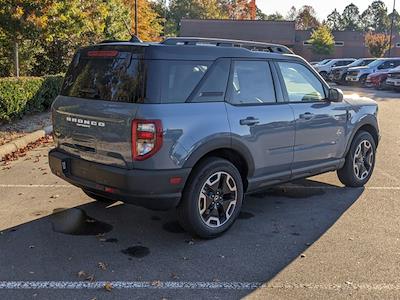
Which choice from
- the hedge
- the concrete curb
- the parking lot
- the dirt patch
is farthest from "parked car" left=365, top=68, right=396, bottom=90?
the parking lot

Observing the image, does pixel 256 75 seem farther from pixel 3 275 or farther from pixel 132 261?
pixel 3 275

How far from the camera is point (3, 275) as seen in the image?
395cm

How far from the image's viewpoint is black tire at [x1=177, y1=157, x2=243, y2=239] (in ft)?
15.0

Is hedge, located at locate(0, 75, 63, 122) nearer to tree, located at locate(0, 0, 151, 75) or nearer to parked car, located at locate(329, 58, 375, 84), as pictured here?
tree, located at locate(0, 0, 151, 75)

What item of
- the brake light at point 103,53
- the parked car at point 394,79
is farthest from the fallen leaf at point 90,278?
the parked car at point 394,79

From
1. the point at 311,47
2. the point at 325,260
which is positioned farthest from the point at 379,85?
the point at 311,47

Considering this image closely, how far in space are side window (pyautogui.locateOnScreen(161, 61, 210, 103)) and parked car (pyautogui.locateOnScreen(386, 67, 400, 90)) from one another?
2202 centimetres

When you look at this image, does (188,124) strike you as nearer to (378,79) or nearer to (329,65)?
(378,79)

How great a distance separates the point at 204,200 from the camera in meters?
4.74

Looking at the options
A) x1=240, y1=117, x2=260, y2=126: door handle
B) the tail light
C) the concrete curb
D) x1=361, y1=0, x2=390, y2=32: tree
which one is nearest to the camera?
the tail light

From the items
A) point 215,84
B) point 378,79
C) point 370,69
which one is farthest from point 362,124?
point 370,69

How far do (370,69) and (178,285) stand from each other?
27638 millimetres

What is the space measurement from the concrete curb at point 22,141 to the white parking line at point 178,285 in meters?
5.01

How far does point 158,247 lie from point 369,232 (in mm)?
2140
